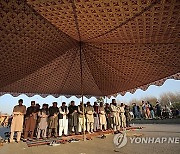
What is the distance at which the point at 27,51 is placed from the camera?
5371 mm

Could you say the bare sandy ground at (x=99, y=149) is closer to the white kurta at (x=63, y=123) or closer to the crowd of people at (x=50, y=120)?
the crowd of people at (x=50, y=120)

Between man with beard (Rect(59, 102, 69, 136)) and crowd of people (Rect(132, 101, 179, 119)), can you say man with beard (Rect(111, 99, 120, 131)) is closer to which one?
man with beard (Rect(59, 102, 69, 136))

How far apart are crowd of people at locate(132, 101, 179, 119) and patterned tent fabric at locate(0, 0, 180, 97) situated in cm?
532

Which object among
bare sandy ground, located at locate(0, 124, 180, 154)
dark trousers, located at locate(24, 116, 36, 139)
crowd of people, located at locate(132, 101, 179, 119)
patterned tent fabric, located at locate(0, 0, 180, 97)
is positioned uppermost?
patterned tent fabric, located at locate(0, 0, 180, 97)

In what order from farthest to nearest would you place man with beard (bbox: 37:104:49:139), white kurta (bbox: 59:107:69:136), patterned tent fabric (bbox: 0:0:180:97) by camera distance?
white kurta (bbox: 59:107:69:136), man with beard (bbox: 37:104:49:139), patterned tent fabric (bbox: 0:0:180:97)

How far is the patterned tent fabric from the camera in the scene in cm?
341

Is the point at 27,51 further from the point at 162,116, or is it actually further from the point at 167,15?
the point at 162,116

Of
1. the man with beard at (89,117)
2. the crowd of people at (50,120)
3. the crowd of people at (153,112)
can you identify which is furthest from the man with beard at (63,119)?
the crowd of people at (153,112)

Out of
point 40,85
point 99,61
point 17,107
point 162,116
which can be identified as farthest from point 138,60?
point 162,116

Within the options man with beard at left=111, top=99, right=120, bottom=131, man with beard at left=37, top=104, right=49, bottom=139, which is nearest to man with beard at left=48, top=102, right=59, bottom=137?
man with beard at left=37, top=104, right=49, bottom=139

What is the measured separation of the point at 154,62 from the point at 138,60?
2.02 feet

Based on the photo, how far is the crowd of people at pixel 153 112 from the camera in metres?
13.3

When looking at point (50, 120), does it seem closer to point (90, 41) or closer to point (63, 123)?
point (63, 123)

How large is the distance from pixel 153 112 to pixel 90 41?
10.7 meters
